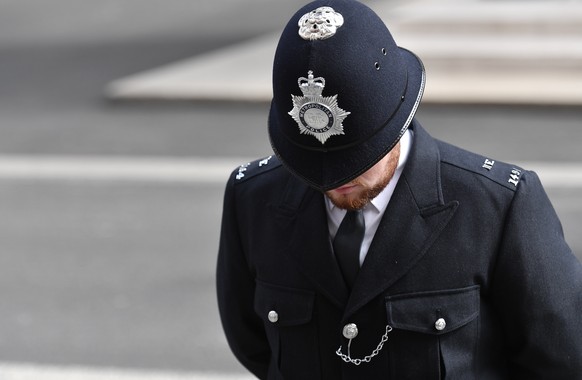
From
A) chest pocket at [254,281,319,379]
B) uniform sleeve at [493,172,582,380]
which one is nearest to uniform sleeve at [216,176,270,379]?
chest pocket at [254,281,319,379]

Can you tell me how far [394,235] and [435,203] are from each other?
4.9 inches

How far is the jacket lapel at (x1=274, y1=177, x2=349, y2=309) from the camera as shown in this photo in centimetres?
256

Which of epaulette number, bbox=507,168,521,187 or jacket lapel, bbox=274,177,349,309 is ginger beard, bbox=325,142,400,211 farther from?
epaulette number, bbox=507,168,521,187

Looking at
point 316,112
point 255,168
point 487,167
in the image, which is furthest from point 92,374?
point 316,112

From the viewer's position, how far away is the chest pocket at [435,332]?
2.49 metres

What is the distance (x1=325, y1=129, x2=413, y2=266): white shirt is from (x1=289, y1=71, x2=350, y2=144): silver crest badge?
262mm

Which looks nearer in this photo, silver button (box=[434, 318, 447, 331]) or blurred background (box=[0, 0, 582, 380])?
silver button (box=[434, 318, 447, 331])

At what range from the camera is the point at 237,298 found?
2908mm

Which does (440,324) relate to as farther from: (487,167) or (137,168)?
(137,168)

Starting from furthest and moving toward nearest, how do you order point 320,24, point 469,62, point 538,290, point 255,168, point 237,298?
point 469,62 < point 237,298 < point 255,168 < point 538,290 < point 320,24

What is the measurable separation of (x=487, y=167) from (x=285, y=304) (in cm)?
60

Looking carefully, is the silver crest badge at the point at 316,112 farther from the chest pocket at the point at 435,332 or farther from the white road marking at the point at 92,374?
the white road marking at the point at 92,374

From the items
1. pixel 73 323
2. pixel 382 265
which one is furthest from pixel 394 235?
pixel 73 323

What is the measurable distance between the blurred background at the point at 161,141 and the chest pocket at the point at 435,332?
3.34m
